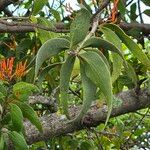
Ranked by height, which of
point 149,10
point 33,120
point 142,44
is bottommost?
point 33,120

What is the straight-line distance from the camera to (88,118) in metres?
1.61

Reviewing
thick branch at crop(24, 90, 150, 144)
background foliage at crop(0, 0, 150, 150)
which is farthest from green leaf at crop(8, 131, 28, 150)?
thick branch at crop(24, 90, 150, 144)

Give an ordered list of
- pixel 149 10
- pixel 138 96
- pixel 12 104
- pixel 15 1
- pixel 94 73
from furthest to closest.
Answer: pixel 15 1 < pixel 149 10 < pixel 138 96 < pixel 12 104 < pixel 94 73

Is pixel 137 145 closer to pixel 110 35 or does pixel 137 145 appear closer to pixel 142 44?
pixel 142 44

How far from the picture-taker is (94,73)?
0.96 meters

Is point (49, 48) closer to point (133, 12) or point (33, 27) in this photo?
point (33, 27)

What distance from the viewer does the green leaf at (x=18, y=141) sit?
4.36 ft

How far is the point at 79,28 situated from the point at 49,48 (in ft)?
0.25

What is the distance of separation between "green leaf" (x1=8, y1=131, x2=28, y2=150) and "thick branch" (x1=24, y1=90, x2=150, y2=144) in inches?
8.9

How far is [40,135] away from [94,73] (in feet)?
2.21

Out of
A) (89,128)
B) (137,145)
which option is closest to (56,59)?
(89,128)

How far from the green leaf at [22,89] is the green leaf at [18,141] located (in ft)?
0.36

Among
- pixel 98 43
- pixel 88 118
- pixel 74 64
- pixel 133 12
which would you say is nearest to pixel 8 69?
pixel 74 64

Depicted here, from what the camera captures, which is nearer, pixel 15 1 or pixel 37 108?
pixel 15 1
